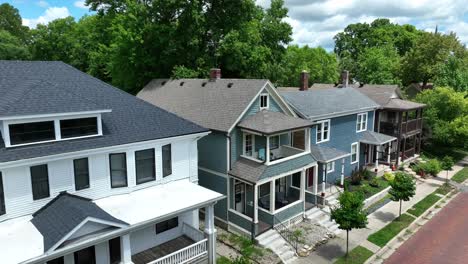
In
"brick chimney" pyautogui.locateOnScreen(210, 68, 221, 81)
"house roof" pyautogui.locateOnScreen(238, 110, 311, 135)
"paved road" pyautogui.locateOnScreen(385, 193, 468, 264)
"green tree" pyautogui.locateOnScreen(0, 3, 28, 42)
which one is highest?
"green tree" pyautogui.locateOnScreen(0, 3, 28, 42)

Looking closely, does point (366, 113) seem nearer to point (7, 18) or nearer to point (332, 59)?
point (332, 59)

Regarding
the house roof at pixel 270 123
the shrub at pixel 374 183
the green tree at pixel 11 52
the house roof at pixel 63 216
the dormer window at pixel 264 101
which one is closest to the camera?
the house roof at pixel 63 216

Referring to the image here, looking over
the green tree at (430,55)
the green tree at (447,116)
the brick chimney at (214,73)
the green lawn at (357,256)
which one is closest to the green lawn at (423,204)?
the green lawn at (357,256)

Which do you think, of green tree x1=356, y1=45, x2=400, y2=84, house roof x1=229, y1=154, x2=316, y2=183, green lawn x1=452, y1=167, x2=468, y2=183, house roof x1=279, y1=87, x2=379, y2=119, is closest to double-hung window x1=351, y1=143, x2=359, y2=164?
house roof x1=279, y1=87, x2=379, y2=119

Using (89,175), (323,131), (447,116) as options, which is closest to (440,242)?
(323,131)

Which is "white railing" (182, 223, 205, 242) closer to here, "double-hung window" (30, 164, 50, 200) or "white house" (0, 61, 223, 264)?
"white house" (0, 61, 223, 264)

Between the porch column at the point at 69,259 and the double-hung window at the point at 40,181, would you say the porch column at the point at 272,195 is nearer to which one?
the porch column at the point at 69,259

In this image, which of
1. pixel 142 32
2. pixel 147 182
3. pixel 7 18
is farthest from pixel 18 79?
pixel 7 18
